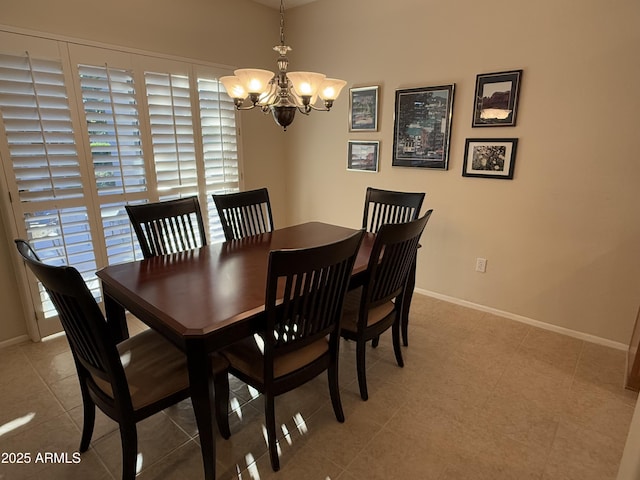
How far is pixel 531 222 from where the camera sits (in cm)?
268

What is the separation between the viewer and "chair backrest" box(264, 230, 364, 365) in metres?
1.34

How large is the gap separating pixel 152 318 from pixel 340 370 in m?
1.27

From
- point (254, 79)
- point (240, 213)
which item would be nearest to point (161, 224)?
point (240, 213)

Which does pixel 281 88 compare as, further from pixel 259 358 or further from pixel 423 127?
pixel 423 127

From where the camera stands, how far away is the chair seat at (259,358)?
154cm

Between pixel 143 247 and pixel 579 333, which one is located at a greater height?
pixel 143 247

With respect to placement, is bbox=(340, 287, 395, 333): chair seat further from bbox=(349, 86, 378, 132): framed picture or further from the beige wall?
bbox=(349, 86, 378, 132): framed picture

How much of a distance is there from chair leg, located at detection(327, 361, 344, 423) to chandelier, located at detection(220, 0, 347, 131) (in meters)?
1.31

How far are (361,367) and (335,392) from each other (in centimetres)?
22

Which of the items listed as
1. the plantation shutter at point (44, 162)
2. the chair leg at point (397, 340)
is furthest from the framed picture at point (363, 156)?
the plantation shutter at point (44, 162)

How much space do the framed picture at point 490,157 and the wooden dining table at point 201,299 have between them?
49.4 inches

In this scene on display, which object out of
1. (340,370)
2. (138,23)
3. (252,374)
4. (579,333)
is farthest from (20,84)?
(579,333)

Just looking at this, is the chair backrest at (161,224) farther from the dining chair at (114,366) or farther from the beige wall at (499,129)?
the beige wall at (499,129)

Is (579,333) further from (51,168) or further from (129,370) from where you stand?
(51,168)
